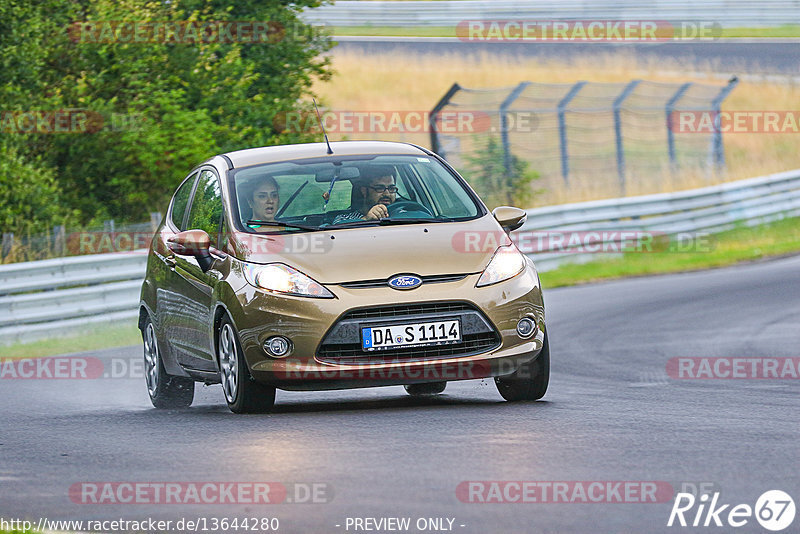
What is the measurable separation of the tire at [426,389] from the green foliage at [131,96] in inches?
495

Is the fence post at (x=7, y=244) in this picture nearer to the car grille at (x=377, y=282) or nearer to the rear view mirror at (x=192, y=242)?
the rear view mirror at (x=192, y=242)

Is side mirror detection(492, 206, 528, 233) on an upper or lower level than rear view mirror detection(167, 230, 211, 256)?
upper

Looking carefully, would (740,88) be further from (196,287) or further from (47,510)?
(47,510)

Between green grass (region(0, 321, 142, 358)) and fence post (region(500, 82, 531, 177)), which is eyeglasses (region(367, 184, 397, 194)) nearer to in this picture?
green grass (region(0, 321, 142, 358))

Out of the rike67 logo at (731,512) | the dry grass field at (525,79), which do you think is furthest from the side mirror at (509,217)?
the dry grass field at (525,79)

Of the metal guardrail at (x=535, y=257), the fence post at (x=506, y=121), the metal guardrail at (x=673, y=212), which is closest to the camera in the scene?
the metal guardrail at (x=535, y=257)

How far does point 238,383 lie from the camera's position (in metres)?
9.15

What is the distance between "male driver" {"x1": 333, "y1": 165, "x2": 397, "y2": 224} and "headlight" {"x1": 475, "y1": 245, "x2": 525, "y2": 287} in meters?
0.86

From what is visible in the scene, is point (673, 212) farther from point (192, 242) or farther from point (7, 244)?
point (192, 242)

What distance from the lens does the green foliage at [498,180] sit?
84.0 ft

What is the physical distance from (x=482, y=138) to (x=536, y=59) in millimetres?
15570

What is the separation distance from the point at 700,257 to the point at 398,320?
14.1 m

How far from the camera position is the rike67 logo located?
19.0ft

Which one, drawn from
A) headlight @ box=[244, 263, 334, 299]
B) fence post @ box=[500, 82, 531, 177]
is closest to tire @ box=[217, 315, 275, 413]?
headlight @ box=[244, 263, 334, 299]
